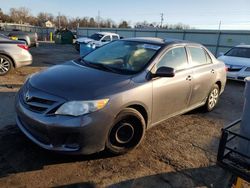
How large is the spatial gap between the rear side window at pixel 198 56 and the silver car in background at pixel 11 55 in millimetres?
5495

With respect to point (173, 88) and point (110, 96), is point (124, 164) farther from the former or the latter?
point (173, 88)

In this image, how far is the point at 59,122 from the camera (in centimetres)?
287

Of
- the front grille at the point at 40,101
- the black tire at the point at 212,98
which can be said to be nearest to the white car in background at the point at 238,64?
the black tire at the point at 212,98

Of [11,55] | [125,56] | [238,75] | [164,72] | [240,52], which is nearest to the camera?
[164,72]

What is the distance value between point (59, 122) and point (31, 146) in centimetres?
93

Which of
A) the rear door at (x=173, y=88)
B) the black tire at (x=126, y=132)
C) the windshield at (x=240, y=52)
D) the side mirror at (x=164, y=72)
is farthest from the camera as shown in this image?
the windshield at (x=240, y=52)

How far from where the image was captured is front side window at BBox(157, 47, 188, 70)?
159 inches

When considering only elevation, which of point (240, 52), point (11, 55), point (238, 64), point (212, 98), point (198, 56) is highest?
point (198, 56)

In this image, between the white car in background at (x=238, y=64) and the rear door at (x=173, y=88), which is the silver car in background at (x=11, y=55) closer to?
the rear door at (x=173, y=88)

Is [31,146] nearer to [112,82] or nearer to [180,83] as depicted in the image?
[112,82]

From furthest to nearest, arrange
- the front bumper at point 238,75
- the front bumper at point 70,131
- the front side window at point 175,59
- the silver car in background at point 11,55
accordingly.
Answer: the front bumper at point 238,75
the silver car in background at point 11,55
the front side window at point 175,59
the front bumper at point 70,131

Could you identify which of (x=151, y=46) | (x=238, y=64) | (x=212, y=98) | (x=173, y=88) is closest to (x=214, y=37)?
(x=238, y=64)

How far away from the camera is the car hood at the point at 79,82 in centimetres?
304

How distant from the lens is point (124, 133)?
11.4 feet
